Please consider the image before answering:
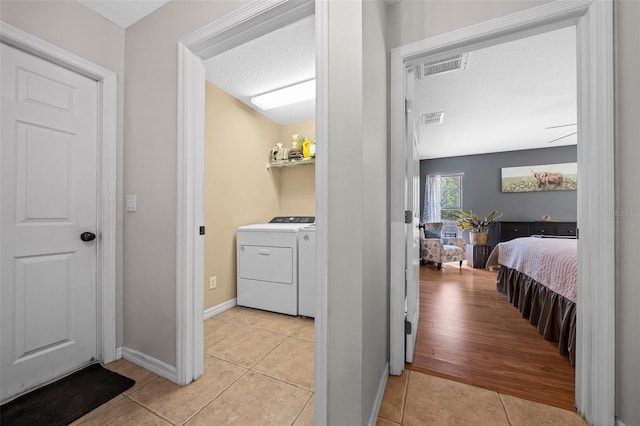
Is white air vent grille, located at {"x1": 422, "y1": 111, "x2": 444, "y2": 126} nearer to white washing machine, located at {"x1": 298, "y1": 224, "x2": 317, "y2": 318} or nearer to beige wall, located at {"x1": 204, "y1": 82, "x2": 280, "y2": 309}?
beige wall, located at {"x1": 204, "y1": 82, "x2": 280, "y2": 309}

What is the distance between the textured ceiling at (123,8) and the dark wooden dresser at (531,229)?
20.4 feet

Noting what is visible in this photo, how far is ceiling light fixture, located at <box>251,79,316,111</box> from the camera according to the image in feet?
8.00

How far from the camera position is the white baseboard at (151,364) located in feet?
4.79

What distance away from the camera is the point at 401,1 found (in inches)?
57.1

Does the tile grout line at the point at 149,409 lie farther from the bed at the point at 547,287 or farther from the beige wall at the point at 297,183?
the bed at the point at 547,287

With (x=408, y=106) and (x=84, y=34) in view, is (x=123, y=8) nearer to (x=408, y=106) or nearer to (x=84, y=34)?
(x=84, y=34)

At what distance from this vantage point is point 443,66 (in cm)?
229

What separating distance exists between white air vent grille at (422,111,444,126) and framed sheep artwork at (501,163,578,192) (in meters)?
2.85

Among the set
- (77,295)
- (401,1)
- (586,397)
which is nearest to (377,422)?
(586,397)

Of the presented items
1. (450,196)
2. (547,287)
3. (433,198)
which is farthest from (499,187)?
(547,287)

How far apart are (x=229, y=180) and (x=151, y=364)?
1.72 metres

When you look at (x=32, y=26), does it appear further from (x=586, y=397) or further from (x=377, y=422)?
(x=586, y=397)

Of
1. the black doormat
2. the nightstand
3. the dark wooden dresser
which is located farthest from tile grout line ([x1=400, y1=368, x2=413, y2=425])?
the dark wooden dresser

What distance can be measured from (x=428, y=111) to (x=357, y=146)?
3.00 m
